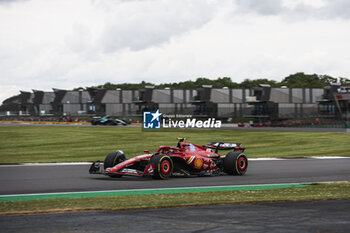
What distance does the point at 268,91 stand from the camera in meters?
112

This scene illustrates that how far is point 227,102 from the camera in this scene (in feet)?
378

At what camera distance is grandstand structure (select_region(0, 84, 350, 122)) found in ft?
351

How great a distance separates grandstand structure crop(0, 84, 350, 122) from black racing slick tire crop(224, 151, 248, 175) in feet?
267

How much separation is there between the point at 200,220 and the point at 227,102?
107m

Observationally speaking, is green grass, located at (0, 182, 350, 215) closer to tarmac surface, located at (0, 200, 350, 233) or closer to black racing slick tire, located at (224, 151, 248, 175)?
tarmac surface, located at (0, 200, 350, 233)

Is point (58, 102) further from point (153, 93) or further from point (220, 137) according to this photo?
point (220, 137)

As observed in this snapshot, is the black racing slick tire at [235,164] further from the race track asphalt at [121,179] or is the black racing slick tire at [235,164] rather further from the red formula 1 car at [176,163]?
the race track asphalt at [121,179]

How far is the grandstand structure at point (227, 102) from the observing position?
351 ft

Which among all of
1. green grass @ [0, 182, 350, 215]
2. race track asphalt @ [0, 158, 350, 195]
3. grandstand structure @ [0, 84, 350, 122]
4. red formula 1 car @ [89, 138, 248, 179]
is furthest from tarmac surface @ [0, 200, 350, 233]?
grandstand structure @ [0, 84, 350, 122]

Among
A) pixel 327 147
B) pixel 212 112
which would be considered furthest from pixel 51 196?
pixel 212 112

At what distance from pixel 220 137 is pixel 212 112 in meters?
64.3

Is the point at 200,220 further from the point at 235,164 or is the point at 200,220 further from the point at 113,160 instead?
the point at 235,164

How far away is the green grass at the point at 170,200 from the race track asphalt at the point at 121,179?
209cm

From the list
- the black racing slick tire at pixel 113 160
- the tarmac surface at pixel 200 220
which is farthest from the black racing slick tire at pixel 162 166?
the tarmac surface at pixel 200 220
